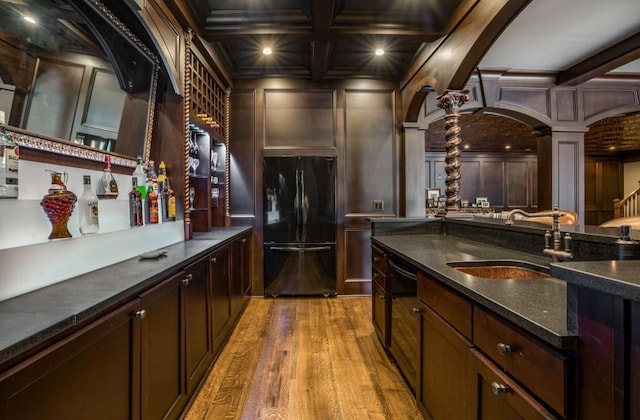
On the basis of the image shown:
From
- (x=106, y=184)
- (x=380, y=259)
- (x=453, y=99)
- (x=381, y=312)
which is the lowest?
(x=381, y=312)

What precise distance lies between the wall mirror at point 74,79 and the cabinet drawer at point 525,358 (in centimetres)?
180

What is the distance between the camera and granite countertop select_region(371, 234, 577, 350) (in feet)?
2.50

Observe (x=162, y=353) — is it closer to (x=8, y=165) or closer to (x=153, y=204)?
(x=8, y=165)

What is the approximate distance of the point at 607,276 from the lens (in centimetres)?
64

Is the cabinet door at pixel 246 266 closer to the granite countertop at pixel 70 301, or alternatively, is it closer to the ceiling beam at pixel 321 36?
the granite countertop at pixel 70 301

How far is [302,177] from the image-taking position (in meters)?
3.88

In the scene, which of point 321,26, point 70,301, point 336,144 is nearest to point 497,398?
point 70,301

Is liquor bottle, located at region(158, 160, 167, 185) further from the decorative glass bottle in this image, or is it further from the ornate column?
the ornate column

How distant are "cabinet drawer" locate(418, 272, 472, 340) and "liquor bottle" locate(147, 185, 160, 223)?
1682 millimetres

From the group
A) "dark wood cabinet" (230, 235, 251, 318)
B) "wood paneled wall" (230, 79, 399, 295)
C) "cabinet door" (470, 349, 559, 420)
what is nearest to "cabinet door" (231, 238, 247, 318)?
"dark wood cabinet" (230, 235, 251, 318)

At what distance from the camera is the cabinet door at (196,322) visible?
1723mm

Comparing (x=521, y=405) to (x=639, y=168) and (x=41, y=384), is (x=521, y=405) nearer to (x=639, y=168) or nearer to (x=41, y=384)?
(x=41, y=384)

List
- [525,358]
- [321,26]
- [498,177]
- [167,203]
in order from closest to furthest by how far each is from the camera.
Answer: [525,358], [167,203], [321,26], [498,177]

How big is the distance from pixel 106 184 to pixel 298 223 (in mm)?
2376
